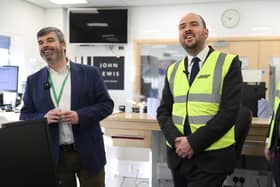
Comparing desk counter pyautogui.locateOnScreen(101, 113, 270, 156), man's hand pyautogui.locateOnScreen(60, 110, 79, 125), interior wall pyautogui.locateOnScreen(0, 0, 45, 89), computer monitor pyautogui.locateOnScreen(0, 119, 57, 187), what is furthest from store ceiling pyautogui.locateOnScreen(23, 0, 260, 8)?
computer monitor pyautogui.locateOnScreen(0, 119, 57, 187)

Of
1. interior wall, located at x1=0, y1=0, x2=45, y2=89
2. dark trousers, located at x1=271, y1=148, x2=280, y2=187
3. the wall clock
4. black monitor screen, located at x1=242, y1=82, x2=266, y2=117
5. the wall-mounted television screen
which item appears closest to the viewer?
dark trousers, located at x1=271, y1=148, x2=280, y2=187

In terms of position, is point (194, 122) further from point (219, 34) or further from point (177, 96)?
point (219, 34)

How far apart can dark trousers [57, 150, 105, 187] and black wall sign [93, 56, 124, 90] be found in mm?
4491

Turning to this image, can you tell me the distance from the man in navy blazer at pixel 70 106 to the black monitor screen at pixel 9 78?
2.79 metres

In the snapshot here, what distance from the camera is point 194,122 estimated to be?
1.78 metres

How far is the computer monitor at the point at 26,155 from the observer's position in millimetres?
982

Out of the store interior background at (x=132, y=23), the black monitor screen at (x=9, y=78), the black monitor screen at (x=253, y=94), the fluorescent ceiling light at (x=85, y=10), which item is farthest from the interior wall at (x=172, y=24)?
the black monitor screen at (x=253, y=94)

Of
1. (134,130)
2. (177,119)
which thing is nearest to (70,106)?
(177,119)

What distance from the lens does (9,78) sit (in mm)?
4617

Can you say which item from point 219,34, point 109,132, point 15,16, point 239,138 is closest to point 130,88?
point 219,34

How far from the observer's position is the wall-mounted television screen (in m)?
6.27

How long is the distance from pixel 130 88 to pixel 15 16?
244 cm

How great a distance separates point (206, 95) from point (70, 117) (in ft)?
2.49

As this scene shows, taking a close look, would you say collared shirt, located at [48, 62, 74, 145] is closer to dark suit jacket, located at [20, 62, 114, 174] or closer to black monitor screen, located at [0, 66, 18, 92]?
dark suit jacket, located at [20, 62, 114, 174]
